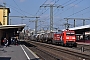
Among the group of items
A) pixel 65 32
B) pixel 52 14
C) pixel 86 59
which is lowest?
pixel 86 59

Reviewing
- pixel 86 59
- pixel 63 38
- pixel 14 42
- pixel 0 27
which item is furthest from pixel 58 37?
pixel 86 59

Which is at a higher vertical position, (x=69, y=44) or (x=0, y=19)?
(x=0, y=19)

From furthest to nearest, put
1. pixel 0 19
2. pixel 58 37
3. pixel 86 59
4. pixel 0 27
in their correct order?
pixel 0 19 → pixel 58 37 → pixel 0 27 → pixel 86 59

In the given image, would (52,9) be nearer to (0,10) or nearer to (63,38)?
(63,38)

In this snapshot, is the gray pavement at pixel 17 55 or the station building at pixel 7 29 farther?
the station building at pixel 7 29

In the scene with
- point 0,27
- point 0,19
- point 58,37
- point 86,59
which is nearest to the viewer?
point 86,59

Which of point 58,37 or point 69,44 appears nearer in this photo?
point 69,44

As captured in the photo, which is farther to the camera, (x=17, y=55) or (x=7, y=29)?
(x=7, y=29)

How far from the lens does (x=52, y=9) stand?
5019cm

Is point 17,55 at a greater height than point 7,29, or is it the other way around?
point 7,29

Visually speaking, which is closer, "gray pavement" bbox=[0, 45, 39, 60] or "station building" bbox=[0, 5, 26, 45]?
"gray pavement" bbox=[0, 45, 39, 60]

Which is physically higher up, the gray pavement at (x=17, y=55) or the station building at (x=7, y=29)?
the station building at (x=7, y=29)

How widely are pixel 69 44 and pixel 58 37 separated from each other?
625 cm

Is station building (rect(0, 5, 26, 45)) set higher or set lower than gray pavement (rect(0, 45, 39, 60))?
higher
